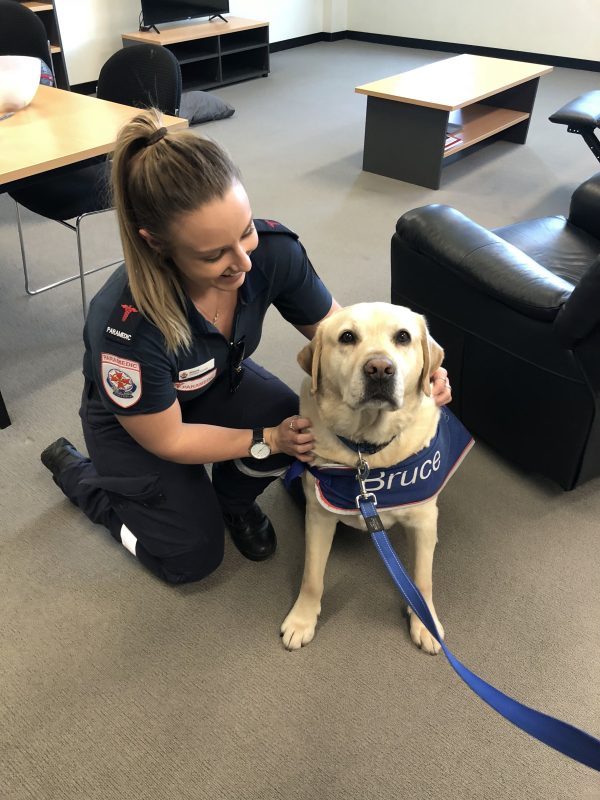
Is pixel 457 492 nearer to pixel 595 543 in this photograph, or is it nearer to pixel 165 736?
pixel 595 543

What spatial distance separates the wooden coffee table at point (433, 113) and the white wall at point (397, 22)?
254 cm

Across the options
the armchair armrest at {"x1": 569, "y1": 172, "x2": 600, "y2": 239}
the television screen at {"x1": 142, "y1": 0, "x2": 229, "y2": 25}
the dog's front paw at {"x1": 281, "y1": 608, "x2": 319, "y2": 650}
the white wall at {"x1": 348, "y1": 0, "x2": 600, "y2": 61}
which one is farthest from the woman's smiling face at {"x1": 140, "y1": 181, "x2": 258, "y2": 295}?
the white wall at {"x1": 348, "y1": 0, "x2": 600, "y2": 61}

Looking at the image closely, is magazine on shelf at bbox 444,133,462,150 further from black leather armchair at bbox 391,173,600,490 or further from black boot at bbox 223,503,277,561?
black boot at bbox 223,503,277,561

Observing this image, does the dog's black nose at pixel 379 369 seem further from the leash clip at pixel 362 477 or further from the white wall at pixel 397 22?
the white wall at pixel 397 22

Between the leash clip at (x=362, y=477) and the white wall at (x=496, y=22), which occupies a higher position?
the white wall at (x=496, y=22)

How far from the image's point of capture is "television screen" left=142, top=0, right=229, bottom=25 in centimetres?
523

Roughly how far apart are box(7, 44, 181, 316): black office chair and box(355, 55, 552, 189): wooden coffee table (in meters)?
1.68

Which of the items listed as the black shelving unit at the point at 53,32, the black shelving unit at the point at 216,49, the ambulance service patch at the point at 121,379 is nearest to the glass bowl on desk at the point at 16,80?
the ambulance service patch at the point at 121,379

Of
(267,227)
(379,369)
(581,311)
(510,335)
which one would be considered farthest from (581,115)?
(379,369)

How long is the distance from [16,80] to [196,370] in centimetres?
159

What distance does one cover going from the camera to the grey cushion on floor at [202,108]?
471 cm

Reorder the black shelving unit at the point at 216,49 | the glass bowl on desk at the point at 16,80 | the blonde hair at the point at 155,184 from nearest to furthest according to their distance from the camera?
the blonde hair at the point at 155,184 → the glass bowl on desk at the point at 16,80 → the black shelving unit at the point at 216,49

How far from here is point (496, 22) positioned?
6.61 m

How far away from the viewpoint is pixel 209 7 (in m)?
5.65
